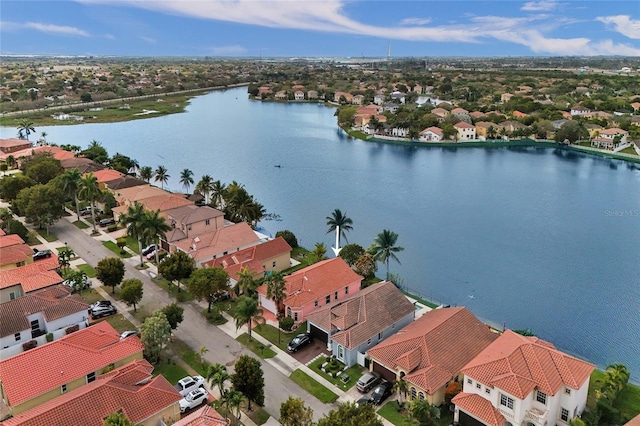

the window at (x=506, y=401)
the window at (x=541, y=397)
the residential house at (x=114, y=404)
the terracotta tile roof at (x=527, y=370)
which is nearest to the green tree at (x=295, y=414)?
the residential house at (x=114, y=404)

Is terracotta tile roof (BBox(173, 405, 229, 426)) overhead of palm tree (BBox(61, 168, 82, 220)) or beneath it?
beneath

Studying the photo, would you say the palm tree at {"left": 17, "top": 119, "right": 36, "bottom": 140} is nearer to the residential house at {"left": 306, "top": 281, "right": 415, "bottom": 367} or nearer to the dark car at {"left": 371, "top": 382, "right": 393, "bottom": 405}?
the residential house at {"left": 306, "top": 281, "right": 415, "bottom": 367}

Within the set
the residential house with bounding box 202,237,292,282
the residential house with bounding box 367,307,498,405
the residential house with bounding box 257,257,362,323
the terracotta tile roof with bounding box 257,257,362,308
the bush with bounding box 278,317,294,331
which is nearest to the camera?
the residential house with bounding box 367,307,498,405

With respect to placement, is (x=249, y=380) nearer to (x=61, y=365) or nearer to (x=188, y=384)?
(x=188, y=384)

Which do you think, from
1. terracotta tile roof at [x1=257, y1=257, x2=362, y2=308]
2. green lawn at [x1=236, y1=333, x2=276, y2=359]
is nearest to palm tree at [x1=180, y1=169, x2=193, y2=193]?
terracotta tile roof at [x1=257, y1=257, x2=362, y2=308]

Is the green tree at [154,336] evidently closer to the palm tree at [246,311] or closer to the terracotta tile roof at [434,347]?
the palm tree at [246,311]

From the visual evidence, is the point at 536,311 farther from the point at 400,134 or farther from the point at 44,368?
the point at 400,134
